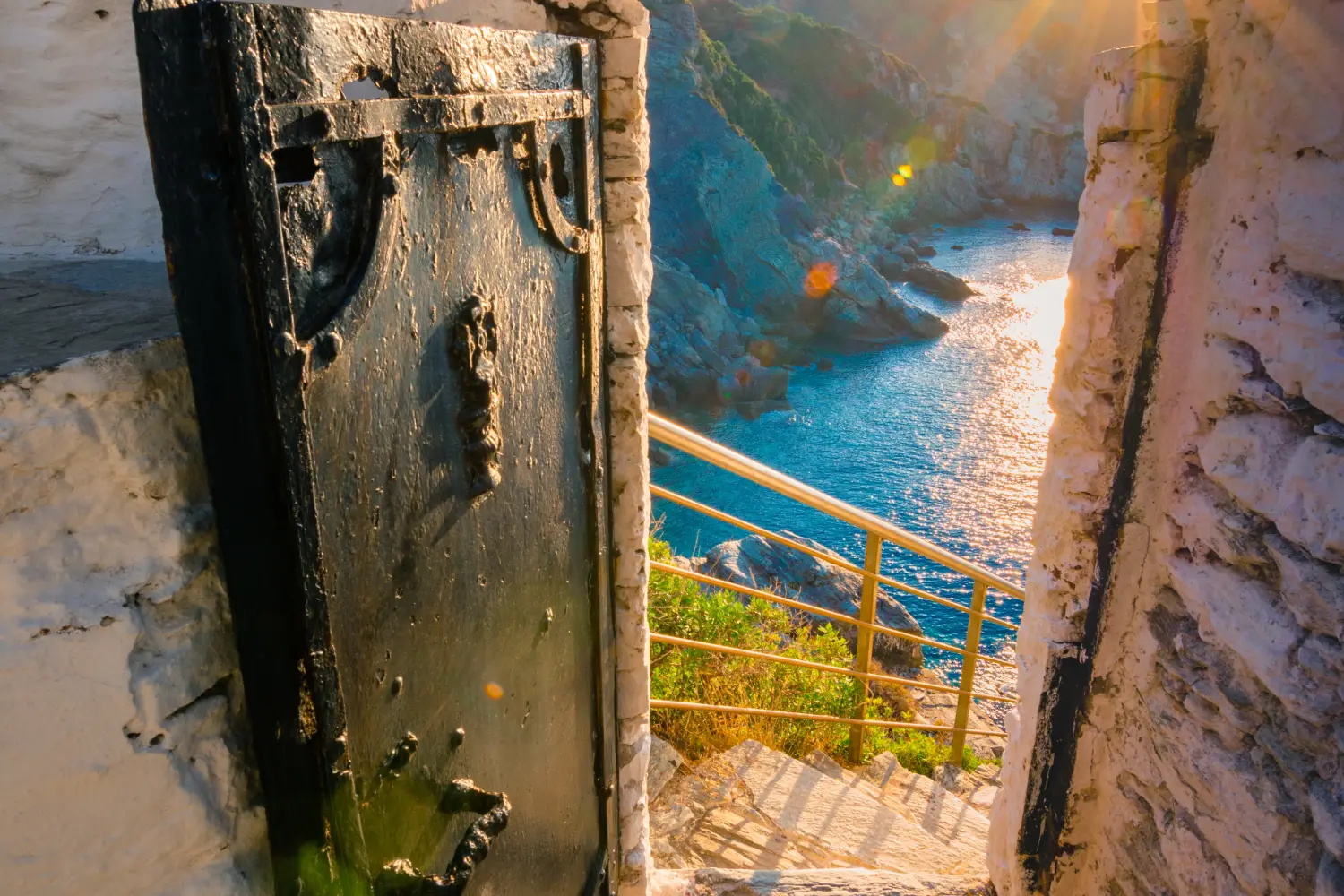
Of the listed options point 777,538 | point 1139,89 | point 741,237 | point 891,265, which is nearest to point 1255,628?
point 1139,89

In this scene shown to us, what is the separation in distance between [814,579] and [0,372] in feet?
33.9

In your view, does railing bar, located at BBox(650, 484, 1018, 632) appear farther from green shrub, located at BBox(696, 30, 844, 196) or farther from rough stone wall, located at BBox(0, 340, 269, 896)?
green shrub, located at BBox(696, 30, 844, 196)

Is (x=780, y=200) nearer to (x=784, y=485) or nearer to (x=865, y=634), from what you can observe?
(x=865, y=634)

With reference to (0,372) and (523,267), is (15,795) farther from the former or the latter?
(523,267)

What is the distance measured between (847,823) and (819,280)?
1071 inches

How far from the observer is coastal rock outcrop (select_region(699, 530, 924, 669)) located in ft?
29.3

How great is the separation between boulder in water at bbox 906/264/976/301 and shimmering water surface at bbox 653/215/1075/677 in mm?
840

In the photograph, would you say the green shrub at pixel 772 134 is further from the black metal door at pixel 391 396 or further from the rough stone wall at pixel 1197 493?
the black metal door at pixel 391 396

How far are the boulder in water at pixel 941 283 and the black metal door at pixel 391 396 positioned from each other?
32104 mm

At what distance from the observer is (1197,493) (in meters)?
1.54

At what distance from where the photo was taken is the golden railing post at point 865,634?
2.79 metres

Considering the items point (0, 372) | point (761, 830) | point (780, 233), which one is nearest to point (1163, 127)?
point (0, 372)

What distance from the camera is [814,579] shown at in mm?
10656

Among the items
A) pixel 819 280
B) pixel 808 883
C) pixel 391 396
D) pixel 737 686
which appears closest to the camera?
pixel 391 396
